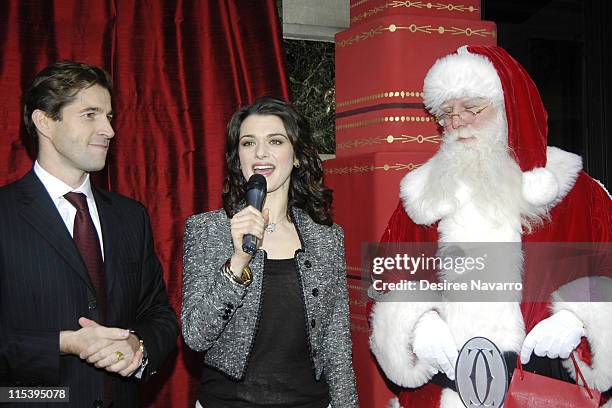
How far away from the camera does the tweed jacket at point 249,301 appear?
208 centimetres

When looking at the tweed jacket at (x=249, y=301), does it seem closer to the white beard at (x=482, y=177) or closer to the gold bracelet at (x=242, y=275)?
Answer: the gold bracelet at (x=242, y=275)

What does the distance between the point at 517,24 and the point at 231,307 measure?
Result: 2876 millimetres

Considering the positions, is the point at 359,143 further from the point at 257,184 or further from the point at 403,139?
the point at 257,184

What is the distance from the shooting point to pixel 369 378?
307 centimetres

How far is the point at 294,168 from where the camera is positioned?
254 cm

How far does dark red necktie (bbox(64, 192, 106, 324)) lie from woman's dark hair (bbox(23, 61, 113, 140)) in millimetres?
260

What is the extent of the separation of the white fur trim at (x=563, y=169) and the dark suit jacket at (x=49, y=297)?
1456 millimetres

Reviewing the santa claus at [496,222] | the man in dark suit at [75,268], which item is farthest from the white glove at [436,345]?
the man in dark suit at [75,268]

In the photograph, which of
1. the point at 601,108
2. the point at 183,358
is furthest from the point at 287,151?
the point at 601,108

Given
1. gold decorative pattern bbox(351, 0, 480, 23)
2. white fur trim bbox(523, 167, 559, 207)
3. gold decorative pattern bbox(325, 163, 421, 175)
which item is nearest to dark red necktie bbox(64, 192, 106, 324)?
gold decorative pattern bbox(325, 163, 421, 175)

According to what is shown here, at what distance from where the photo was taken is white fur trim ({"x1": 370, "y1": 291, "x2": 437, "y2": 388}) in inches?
99.0

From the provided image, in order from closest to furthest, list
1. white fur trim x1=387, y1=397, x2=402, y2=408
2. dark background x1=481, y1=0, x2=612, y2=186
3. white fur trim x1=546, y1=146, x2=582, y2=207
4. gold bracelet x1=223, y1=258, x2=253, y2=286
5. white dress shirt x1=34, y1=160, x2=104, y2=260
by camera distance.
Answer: gold bracelet x1=223, y1=258, x2=253, y2=286 < white dress shirt x1=34, y1=160, x2=104, y2=260 < white fur trim x1=546, y1=146, x2=582, y2=207 < white fur trim x1=387, y1=397, x2=402, y2=408 < dark background x1=481, y1=0, x2=612, y2=186

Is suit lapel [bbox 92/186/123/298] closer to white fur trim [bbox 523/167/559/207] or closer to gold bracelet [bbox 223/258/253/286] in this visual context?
gold bracelet [bbox 223/258/253/286]

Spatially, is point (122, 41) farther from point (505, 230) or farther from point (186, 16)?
point (505, 230)
